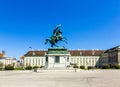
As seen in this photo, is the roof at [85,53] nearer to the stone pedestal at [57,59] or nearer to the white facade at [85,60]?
the white facade at [85,60]

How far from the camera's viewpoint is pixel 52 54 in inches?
2109

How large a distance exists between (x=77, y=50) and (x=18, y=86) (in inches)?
5674

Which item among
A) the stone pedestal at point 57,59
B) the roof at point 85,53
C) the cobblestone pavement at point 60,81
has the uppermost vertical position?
the roof at point 85,53

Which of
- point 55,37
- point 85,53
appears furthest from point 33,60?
point 55,37

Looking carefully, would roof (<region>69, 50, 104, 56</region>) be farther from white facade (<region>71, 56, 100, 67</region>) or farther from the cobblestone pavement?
the cobblestone pavement

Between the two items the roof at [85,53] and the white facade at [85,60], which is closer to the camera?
the roof at [85,53]

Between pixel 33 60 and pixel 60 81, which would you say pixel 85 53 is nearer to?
pixel 33 60

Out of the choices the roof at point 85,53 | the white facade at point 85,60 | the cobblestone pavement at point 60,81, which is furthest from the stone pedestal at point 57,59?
the roof at point 85,53

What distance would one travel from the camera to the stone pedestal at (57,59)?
5306 cm

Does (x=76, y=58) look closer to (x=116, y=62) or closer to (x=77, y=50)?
(x=77, y=50)

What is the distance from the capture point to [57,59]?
53.5 m

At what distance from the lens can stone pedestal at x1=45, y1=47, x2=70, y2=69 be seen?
174 ft

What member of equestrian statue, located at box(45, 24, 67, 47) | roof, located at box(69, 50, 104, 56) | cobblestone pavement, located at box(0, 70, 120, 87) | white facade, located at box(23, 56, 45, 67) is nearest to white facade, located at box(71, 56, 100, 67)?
roof, located at box(69, 50, 104, 56)

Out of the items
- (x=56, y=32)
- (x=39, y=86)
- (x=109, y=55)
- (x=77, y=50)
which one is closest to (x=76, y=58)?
(x=77, y=50)
